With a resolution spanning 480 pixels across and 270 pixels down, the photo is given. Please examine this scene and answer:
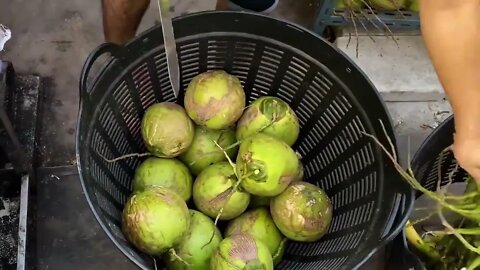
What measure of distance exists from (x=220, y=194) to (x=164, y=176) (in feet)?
0.42

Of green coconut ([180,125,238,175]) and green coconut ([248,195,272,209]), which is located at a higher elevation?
green coconut ([180,125,238,175])

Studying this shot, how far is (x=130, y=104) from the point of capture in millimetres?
1480

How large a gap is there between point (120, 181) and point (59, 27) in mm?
715

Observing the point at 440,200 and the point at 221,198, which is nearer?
the point at 440,200

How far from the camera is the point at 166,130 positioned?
140 centimetres

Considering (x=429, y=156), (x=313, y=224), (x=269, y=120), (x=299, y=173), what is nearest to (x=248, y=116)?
(x=269, y=120)

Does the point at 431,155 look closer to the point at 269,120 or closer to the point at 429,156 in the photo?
Answer: the point at 429,156

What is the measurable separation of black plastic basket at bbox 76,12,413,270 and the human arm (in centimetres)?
28

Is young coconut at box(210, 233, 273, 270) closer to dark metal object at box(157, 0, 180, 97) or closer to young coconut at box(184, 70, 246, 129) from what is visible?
young coconut at box(184, 70, 246, 129)

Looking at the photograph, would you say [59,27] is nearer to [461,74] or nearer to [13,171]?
[13,171]

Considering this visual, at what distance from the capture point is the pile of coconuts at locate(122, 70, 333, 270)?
1286 mm

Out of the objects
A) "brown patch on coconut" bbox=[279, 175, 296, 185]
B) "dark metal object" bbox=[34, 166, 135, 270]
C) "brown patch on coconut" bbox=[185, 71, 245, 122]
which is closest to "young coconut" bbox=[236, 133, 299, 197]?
"brown patch on coconut" bbox=[279, 175, 296, 185]

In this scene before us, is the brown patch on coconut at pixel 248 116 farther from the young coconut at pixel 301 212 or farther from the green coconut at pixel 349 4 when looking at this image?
the green coconut at pixel 349 4

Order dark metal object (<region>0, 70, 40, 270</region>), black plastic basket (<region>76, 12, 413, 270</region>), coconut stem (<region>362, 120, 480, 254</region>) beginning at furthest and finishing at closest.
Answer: dark metal object (<region>0, 70, 40, 270</region>) < black plastic basket (<region>76, 12, 413, 270</region>) < coconut stem (<region>362, 120, 480, 254</region>)
